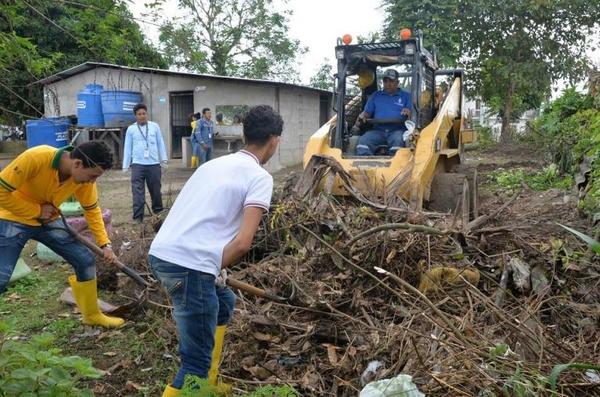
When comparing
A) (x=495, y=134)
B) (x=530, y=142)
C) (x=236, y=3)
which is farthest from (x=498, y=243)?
(x=236, y=3)

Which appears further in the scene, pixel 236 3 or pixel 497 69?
pixel 236 3

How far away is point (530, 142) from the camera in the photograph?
18.3 m

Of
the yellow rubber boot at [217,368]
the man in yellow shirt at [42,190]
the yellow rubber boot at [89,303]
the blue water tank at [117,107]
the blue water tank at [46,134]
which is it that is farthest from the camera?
the blue water tank at [117,107]

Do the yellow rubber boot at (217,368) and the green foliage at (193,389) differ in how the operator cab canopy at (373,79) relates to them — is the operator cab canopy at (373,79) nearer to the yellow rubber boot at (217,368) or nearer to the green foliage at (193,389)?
the yellow rubber boot at (217,368)

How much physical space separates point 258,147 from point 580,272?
8.63 feet

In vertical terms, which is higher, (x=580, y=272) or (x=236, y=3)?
(x=236, y=3)

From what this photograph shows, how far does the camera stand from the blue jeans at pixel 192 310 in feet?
8.60

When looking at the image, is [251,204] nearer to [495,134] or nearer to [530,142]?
[530,142]

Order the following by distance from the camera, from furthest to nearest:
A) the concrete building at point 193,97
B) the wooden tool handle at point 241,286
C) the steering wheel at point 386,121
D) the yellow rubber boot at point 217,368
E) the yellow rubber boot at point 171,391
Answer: the concrete building at point 193,97, the steering wheel at point 386,121, the wooden tool handle at point 241,286, the yellow rubber boot at point 217,368, the yellow rubber boot at point 171,391

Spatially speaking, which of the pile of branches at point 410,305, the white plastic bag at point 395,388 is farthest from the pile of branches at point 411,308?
the white plastic bag at point 395,388

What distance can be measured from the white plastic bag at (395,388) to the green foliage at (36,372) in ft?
4.24

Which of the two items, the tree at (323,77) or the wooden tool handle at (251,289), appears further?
the tree at (323,77)

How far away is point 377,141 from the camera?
6727 mm

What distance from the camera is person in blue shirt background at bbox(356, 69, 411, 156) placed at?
21.7 feet
